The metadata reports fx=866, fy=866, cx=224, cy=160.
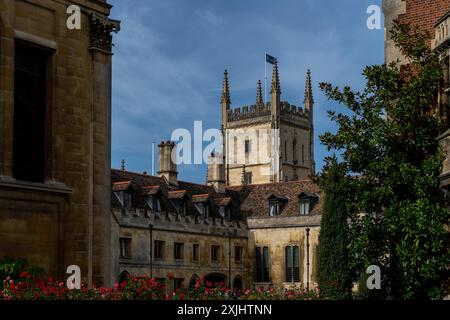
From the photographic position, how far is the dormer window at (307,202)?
65.1m

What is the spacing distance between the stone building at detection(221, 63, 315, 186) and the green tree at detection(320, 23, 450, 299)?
82202 millimetres

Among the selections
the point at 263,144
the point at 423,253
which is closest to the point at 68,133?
the point at 423,253

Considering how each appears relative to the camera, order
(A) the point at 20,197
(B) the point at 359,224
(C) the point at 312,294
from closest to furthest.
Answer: (C) the point at 312,294, (A) the point at 20,197, (B) the point at 359,224

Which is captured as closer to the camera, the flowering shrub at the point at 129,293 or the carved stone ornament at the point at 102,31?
the flowering shrub at the point at 129,293

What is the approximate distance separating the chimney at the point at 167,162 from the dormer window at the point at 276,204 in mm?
7955

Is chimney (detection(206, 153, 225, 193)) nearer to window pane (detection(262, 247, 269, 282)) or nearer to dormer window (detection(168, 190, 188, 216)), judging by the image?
window pane (detection(262, 247, 269, 282))

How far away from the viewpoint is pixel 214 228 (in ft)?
208

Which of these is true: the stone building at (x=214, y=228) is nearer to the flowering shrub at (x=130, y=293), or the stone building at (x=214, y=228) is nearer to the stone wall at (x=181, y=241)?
the stone wall at (x=181, y=241)

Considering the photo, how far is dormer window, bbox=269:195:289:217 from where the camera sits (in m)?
66.5

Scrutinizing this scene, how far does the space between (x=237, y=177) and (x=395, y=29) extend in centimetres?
8707

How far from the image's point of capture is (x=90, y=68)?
23797mm

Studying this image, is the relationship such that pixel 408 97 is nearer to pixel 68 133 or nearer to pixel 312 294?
pixel 312 294

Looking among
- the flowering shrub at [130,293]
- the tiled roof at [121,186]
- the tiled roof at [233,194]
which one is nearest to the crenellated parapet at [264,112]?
the tiled roof at [233,194]

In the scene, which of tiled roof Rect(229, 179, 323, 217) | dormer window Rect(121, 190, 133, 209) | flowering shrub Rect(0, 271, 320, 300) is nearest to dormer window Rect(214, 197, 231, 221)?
tiled roof Rect(229, 179, 323, 217)
